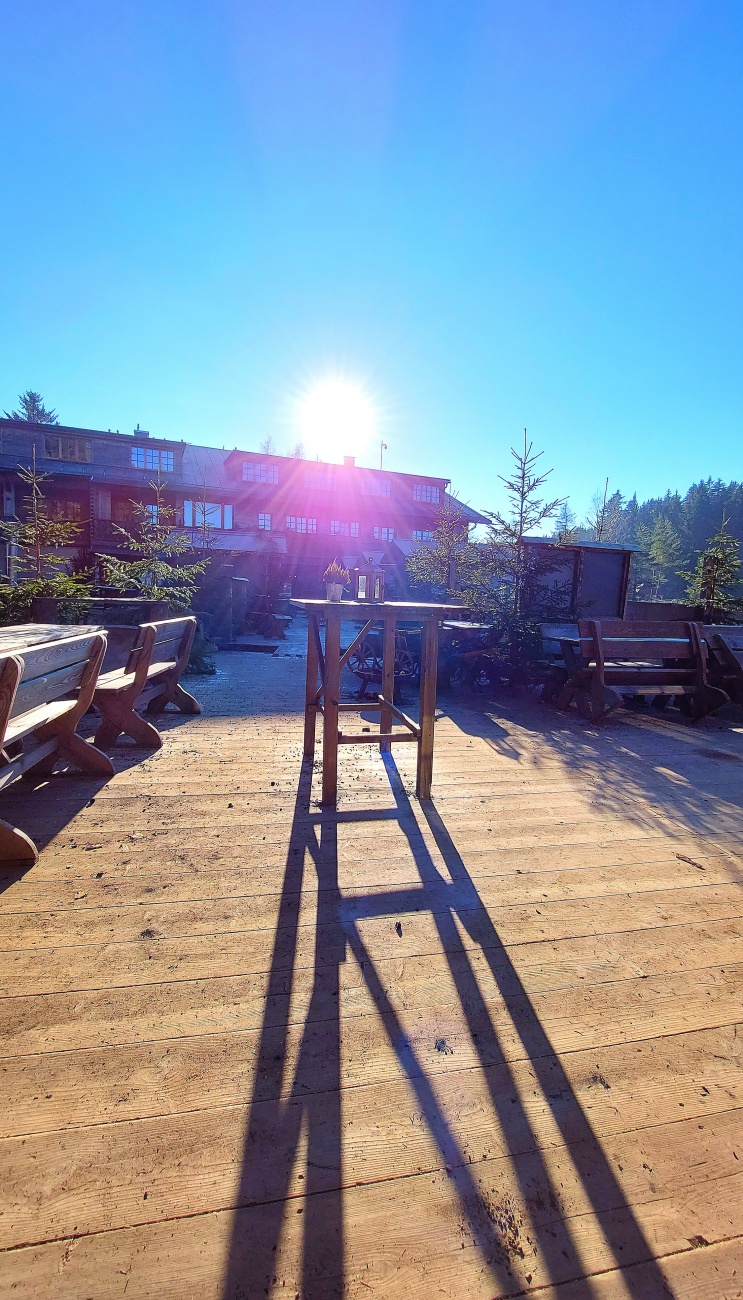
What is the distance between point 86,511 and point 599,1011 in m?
26.1

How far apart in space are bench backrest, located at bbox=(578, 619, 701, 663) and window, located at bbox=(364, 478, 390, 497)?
77.4 feet

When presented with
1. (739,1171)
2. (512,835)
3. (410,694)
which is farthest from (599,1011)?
(410,694)

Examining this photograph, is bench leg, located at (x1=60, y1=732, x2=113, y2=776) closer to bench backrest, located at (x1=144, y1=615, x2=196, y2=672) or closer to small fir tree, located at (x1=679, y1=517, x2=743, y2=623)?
bench backrest, located at (x1=144, y1=615, x2=196, y2=672)

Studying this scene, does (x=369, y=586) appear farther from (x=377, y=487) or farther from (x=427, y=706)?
(x=377, y=487)

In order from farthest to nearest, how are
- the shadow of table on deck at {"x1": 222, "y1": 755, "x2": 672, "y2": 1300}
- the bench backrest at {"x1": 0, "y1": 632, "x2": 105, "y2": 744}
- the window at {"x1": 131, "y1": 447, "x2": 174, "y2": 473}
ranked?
the window at {"x1": 131, "y1": 447, "x2": 174, "y2": 473} < the bench backrest at {"x1": 0, "y1": 632, "x2": 105, "y2": 744} < the shadow of table on deck at {"x1": 222, "y1": 755, "x2": 672, "y2": 1300}

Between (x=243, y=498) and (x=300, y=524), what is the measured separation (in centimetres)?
306

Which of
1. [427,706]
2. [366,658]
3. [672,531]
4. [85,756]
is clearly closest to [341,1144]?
[427,706]

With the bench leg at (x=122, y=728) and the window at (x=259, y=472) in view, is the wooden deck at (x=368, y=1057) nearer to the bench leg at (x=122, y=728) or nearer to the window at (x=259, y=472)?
the bench leg at (x=122, y=728)

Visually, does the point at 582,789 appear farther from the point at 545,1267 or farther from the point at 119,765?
the point at 119,765

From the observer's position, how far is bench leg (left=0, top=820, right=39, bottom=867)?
247 centimetres

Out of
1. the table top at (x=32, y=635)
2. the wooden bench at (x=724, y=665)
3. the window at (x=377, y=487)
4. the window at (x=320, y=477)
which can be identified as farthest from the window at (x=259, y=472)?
the table top at (x=32, y=635)

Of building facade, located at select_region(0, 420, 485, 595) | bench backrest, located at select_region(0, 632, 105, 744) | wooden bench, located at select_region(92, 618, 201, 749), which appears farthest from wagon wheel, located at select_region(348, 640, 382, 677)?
building facade, located at select_region(0, 420, 485, 595)

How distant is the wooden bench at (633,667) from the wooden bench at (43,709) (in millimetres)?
4782

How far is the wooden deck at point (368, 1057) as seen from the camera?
3.63ft
